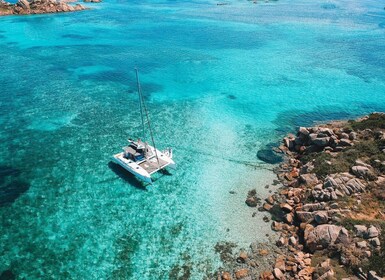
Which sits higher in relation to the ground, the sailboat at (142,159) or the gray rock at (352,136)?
the gray rock at (352,136)

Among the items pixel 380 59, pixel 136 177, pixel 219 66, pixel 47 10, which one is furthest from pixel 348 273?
pixel 47 10

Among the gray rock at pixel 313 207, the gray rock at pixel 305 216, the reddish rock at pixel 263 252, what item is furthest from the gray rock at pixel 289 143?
the reddish rock at pixel 263 252

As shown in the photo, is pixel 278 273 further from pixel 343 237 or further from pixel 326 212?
pixel 326 212

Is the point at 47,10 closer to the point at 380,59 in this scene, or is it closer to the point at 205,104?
the point at 205,104

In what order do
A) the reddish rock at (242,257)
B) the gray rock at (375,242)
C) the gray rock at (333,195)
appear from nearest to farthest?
the gray rock at (375,242)
the reddish rock at (242,257)
the gray rock at (333,195)

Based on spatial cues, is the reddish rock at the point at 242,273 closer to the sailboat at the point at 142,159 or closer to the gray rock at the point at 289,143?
the sailboat at the point at 142,159

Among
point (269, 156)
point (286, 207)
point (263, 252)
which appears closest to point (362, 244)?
point (263, 252)
